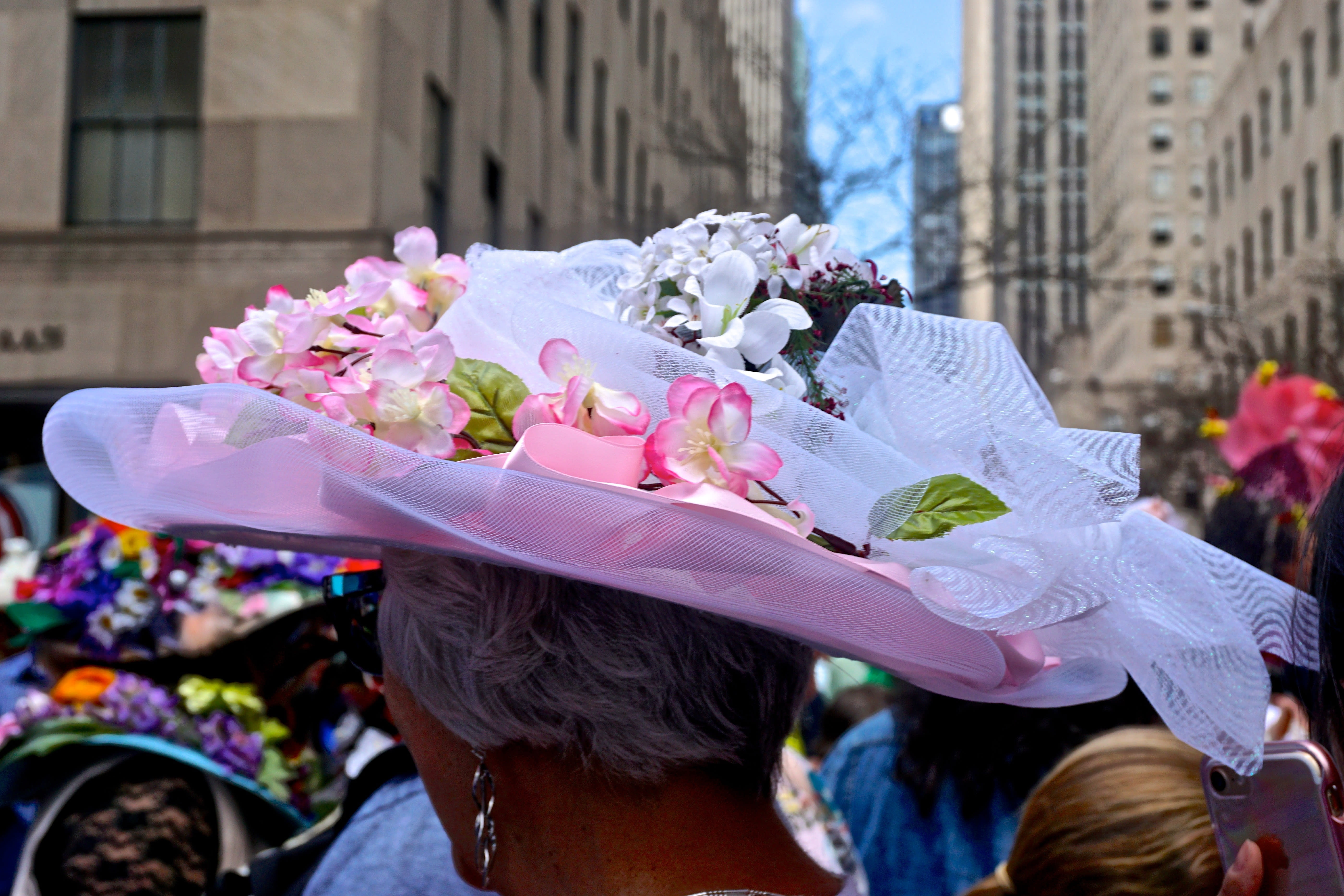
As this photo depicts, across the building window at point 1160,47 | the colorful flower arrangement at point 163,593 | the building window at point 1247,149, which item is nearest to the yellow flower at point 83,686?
the colorful flower arrangement at point 163,593

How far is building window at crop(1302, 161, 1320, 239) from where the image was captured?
28.4 meters

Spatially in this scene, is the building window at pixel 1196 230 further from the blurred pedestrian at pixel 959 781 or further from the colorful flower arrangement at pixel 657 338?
the colorful flower arrangement at pixel 657 338

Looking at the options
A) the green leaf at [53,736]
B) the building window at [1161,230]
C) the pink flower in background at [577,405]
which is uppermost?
the building window at [1161,230]

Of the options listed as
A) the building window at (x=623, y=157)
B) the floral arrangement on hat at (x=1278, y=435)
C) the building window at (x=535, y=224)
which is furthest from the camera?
the building window at (x=623, y=157)

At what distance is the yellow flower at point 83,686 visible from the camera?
7.84 ft

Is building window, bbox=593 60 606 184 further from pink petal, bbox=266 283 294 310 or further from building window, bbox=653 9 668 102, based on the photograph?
pink petal, bbox=266 283 294 310

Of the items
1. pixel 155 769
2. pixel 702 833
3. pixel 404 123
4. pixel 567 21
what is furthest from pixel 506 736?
pixel 567 21

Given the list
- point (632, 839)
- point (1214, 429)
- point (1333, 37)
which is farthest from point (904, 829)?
point (1333, 37)

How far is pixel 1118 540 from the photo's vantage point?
4.37 ft

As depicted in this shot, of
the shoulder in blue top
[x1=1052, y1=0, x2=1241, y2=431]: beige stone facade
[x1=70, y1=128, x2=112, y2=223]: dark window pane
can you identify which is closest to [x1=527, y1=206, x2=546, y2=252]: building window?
[x1=70, y1=128, x2=112, y2=223]: dark window pane

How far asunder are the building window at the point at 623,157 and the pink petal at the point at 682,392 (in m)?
17.1

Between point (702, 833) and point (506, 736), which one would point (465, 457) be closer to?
point (506, 736)

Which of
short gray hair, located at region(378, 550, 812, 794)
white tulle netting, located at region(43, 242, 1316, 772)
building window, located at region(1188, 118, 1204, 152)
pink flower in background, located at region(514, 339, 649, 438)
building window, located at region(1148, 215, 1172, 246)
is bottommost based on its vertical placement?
short gray hair, located at region(378, 550, 812, 794)

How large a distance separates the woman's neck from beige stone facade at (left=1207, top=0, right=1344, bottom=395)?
1160 centimetres
